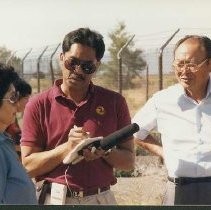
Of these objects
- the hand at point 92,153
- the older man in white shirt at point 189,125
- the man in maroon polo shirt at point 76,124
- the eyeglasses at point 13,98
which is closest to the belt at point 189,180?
the older man in white shirt at point 189,125

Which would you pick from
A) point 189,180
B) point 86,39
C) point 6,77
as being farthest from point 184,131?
point 6,77

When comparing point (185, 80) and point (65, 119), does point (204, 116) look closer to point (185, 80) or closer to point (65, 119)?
point (185, 80)

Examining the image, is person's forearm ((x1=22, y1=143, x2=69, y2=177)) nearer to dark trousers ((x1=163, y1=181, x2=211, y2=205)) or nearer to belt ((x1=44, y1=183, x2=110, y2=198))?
belt ((x1=44, y1=183, x2=110, y2=198))

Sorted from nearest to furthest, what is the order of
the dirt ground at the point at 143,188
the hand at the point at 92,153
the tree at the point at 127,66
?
the hand at the point at 92,153 < the dirt ground at the point at 143,188 < the tree at the point at 127,66

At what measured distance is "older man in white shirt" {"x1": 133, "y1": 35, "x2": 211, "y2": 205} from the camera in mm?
3482

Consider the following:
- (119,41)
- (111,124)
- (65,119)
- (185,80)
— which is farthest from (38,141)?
(119,41)

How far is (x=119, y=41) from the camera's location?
107 feet

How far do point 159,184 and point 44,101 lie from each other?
5813 mm

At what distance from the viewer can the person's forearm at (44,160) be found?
3.04 m

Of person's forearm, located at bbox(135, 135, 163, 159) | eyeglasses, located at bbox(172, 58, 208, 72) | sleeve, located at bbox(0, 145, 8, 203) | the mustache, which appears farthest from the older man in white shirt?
sleeve, located at bbox(0, 145, 8, 203)

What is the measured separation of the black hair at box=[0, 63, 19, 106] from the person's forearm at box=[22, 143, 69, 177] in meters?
0.42

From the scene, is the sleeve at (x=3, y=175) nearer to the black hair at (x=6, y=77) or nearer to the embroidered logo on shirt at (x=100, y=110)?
the black hair at (x=6, y=77)

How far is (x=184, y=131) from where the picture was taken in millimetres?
3523

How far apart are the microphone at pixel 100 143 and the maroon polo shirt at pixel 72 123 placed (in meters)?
0.30
